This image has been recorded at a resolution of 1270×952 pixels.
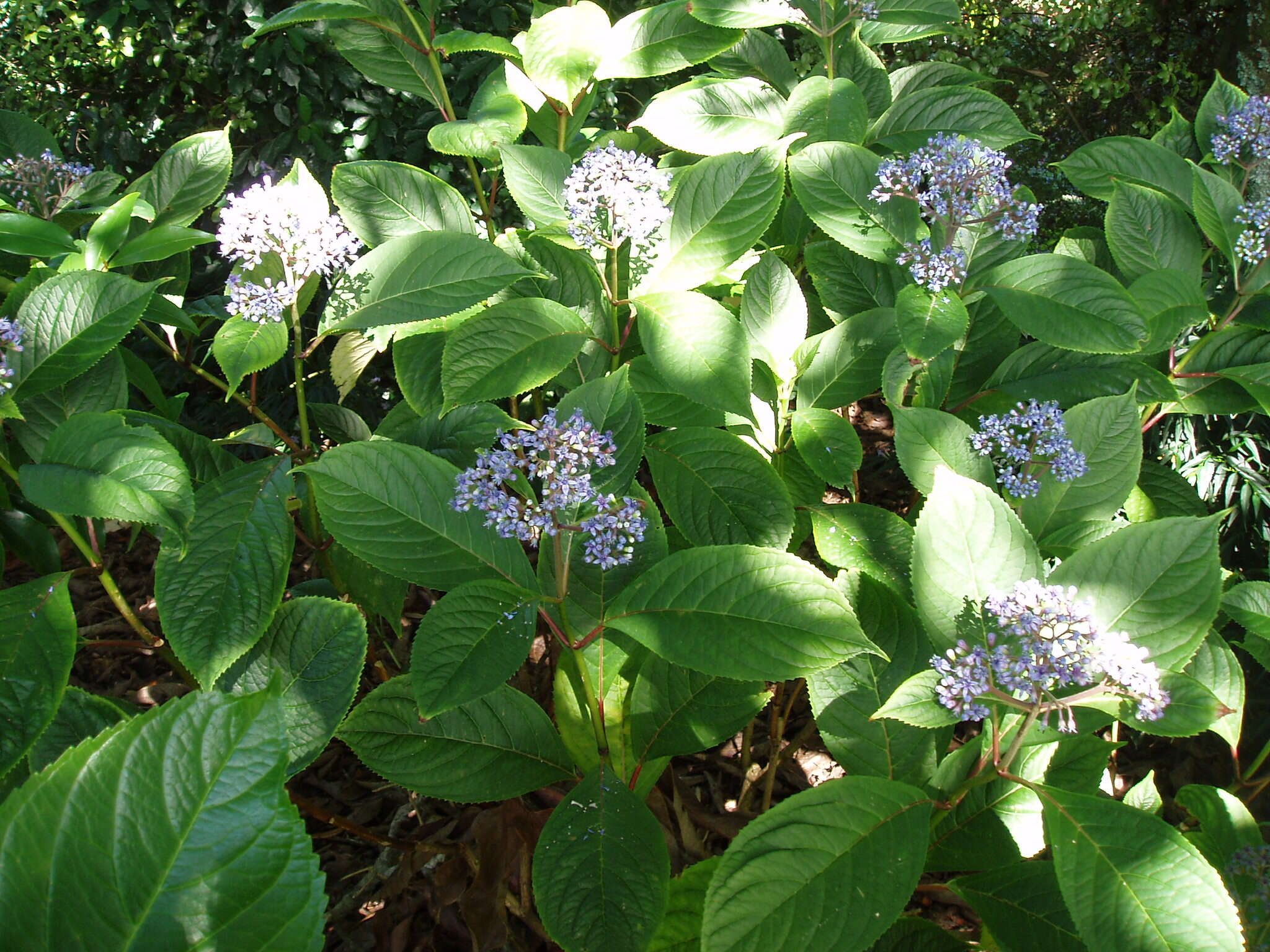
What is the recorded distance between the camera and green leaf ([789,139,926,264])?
172 cm

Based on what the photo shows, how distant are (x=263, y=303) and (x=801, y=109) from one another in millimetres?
1199

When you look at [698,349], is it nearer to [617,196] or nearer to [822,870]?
→ [617,196]

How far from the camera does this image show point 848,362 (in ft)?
5.51

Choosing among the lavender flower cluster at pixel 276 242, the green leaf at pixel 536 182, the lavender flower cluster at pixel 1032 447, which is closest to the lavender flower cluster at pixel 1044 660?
the lavender flower cluster at pixel 1032 447

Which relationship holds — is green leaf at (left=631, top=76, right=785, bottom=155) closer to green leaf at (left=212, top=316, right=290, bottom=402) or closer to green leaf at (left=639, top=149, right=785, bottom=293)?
green leaf at (left=639, top=149, right=785, bottom=293)

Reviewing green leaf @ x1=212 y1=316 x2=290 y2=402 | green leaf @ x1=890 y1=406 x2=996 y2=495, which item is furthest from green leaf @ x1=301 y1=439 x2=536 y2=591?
green leaf @ x1=890 y1=406 x2=996 y2=495

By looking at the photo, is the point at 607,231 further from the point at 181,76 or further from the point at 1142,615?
the point at 181,76

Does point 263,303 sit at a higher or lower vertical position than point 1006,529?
higher

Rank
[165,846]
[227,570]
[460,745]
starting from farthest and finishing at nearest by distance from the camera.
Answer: [460,745]
[227,570]
[165,846]

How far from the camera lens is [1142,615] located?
1.24m

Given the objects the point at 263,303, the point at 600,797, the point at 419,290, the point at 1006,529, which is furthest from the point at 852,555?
the point at 263,303

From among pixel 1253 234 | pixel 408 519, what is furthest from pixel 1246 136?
pixel 408 519

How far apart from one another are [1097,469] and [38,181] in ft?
7.03

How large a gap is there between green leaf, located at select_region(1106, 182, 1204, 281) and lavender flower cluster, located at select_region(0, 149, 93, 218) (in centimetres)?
221
